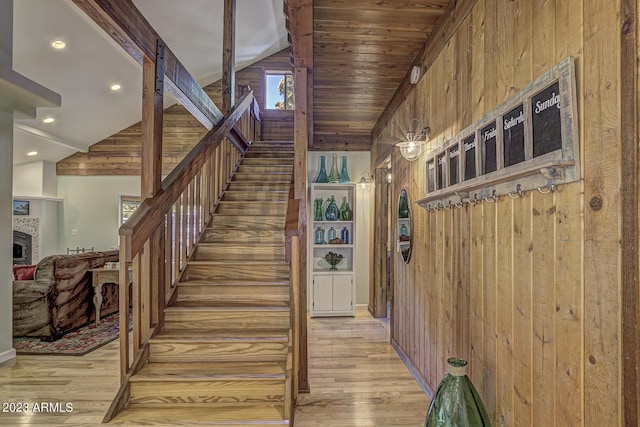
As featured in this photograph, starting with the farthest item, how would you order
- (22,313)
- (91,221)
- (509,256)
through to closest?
1. (91,221)
2. (22,313)
3. (509,256)

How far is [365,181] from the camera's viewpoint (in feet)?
18.1

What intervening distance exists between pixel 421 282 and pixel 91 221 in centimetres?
783

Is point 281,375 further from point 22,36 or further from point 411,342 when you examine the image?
point 22,36

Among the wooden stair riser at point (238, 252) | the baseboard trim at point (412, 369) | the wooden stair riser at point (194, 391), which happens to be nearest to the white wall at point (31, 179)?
the wooden stair riser at point (238, 252)

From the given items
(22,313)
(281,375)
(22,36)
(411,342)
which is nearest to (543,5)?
(281,375)

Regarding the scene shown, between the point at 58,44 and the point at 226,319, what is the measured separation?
469 centimetres

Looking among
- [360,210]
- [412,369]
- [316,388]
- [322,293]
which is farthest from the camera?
[360,210]

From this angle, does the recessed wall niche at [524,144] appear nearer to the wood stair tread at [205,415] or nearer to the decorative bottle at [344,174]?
the wood stair tread at [205,415]

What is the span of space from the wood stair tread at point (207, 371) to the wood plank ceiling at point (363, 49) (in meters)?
2.43

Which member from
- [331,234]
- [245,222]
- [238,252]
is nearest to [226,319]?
[238,252]

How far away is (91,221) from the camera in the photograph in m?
8.19

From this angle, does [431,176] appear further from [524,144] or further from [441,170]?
[524,144]

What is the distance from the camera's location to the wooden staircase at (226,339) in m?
2.29

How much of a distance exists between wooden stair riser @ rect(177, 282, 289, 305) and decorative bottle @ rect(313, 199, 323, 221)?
2.32 meters
